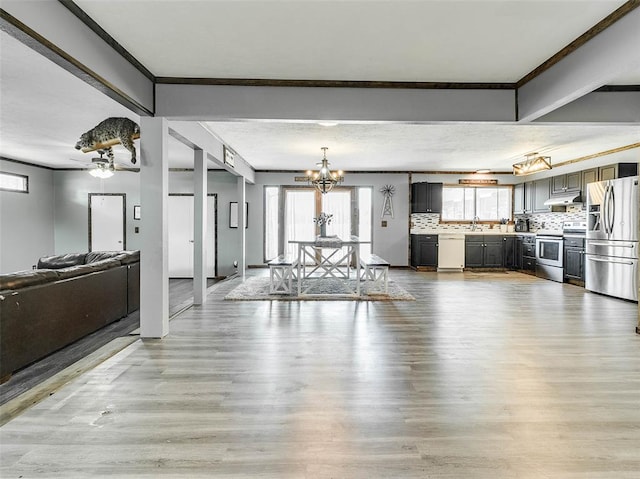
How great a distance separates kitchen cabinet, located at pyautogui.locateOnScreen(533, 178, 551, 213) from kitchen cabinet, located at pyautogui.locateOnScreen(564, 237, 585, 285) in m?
1.22

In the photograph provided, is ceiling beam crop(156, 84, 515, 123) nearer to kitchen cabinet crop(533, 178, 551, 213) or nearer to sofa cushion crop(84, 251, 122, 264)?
sofa cushion crop(84, 251, 122, 264)

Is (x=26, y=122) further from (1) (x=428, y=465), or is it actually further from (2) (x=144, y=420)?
(1) (x=428, y=465)

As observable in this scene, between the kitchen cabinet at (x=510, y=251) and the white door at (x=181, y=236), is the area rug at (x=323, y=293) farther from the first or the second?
the kitchen cabinet at (x=510, y=251)

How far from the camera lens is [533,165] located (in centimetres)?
699

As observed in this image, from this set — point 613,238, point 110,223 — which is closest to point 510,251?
point 613,238

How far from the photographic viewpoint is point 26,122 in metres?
4.62

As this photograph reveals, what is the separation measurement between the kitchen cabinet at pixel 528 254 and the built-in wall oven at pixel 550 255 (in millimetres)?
151

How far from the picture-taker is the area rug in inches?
208

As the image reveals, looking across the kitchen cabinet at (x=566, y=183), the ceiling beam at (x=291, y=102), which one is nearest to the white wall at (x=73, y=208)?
Result: the ceiling beam at (x=291, y=102)

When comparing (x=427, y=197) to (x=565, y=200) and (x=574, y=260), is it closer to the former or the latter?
(x=565, y=200)

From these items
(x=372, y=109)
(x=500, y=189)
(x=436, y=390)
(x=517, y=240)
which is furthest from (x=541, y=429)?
(x=500, y=189)

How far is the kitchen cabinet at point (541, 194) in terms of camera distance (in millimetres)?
7770

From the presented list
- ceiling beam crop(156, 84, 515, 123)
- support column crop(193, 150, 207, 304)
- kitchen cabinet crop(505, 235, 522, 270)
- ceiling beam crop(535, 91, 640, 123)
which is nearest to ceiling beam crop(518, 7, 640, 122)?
ceiling beam crop(535, 91, 640, 123)

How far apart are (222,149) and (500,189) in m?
7.19
